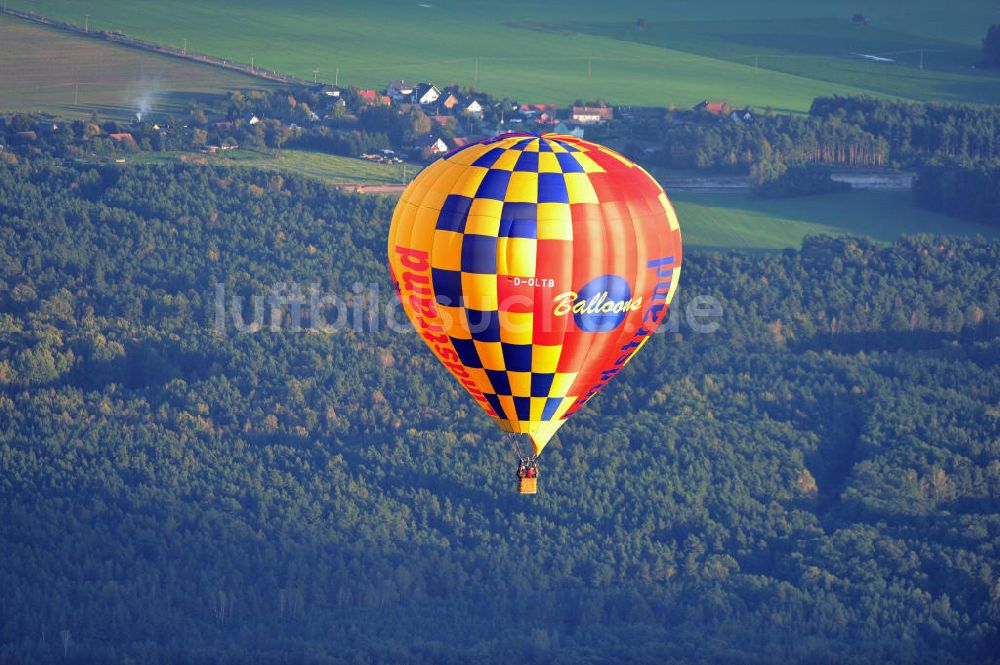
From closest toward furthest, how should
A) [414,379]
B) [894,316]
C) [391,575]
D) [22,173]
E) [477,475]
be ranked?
[391,575] < [477,475] < [414,379] < [894,316] < [22,173]

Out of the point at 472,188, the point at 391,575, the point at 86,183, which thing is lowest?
the point at 391,575

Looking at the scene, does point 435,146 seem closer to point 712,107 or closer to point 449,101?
point 449,101

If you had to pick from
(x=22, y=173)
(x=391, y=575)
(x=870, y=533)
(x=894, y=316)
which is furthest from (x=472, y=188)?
(x=22, y=173)

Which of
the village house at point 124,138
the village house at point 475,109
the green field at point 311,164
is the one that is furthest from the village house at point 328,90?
the village house at point 124,138

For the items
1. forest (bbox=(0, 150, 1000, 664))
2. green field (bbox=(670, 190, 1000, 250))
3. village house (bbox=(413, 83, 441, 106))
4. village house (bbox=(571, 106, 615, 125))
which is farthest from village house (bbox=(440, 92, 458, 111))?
green field (bbox=(670, 190, 1000, 250))

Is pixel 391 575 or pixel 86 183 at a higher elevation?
pixel 86 183

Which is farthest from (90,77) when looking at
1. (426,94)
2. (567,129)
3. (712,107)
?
(712,107)

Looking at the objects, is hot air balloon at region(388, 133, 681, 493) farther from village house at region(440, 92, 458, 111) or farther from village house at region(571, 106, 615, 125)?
village house at region(440, 92, 458, 111)

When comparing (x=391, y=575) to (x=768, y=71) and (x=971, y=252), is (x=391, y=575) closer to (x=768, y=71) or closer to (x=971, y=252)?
(x=971, y=252)
